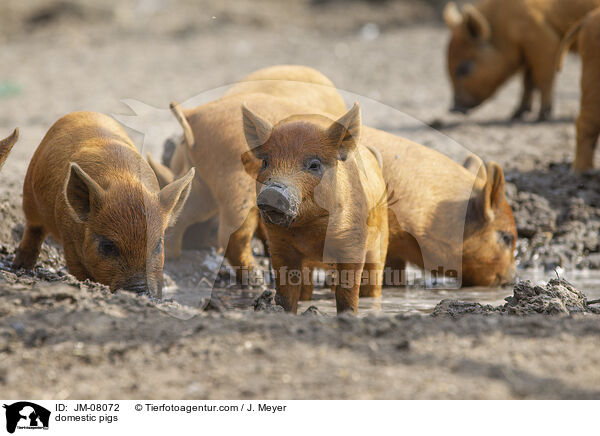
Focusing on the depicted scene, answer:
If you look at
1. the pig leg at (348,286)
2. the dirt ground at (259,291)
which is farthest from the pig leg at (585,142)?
the pig leg at (348,286)

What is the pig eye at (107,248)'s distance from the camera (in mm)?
3826

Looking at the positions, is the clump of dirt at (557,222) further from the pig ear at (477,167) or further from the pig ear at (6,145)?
the pig ear at (6,145)

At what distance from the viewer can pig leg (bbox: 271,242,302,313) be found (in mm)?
3955

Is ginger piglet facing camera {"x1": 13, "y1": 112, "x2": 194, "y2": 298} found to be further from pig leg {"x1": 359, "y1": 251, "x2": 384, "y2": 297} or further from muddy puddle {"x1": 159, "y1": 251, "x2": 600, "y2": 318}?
pig leg {"x1": 359, "y1": 251, "x2": 384, "y2": 297}

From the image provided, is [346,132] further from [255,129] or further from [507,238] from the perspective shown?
[507,238]

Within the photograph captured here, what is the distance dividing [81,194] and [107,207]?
0.17 m

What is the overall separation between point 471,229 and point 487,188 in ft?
1.04

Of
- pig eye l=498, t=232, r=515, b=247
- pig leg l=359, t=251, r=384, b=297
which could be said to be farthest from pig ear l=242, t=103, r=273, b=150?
pig eye l=498, t=232, r=515, b=247

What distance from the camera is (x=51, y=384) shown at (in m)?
2.71

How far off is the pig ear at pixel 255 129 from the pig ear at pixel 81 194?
0.76 m

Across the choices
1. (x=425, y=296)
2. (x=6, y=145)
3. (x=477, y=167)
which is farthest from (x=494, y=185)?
(x=6, y=145)

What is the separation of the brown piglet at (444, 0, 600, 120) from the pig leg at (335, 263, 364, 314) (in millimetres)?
6153

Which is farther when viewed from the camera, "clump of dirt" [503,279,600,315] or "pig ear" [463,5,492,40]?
"pig ear" [463,5,492,40]

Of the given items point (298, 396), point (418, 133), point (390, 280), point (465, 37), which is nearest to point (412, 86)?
point (465, 37)
